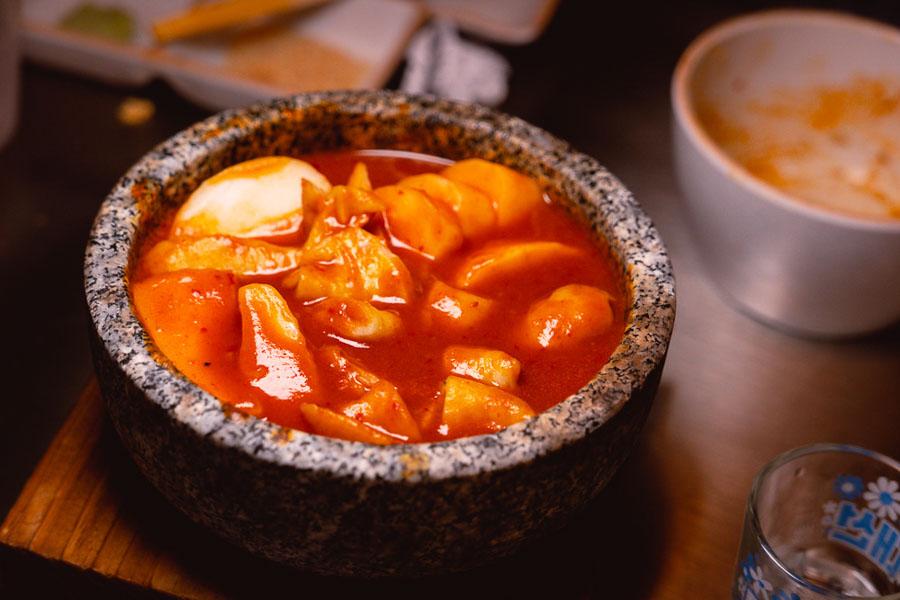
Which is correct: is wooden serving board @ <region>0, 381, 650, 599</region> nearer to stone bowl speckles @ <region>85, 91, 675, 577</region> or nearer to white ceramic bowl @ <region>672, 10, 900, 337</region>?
stone bowl speckles @ <region>85, 91, 675, 577</region>

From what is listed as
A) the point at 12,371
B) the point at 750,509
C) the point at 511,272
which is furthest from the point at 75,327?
the point at 750,509

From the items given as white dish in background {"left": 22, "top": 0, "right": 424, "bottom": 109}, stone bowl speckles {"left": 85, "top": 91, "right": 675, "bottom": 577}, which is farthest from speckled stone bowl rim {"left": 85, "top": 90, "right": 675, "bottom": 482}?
white dish in background {"left": 22, "top": 0, "right": 424, "bottom": 109}

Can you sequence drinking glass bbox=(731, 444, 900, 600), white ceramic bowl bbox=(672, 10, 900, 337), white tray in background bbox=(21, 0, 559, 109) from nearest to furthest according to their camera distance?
1. drinking glass bbox=(731, 444, 900, 600)
2. white ceramic bowl bbox=(672, 10, 900, 337)
3. white tray in background bbox=(21, 0, 559, 109)

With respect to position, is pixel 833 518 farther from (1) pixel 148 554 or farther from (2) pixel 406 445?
(1) pixel 148 554

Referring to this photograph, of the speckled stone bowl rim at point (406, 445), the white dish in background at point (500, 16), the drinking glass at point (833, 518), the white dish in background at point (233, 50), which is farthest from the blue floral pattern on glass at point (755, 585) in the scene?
the white dish in background at point (500, 16)

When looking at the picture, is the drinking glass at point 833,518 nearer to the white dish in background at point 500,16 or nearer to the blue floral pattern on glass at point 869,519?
the blue floral pattern on glass at point 869,519

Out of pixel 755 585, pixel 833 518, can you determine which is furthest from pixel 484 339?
pixel 833 518
